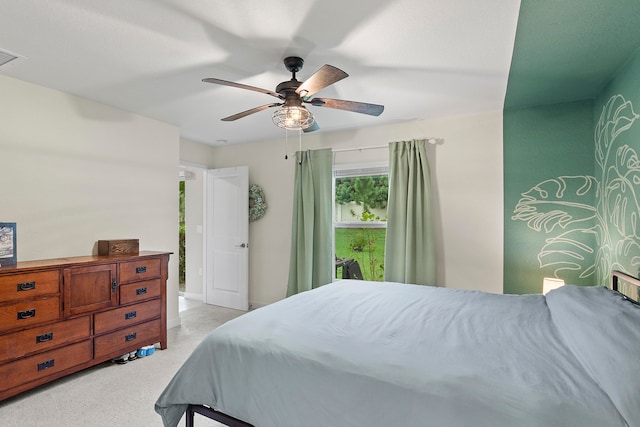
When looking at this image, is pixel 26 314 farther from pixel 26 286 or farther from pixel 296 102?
pixel 296 102

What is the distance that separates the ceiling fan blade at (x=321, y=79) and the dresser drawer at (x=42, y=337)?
8.40ft

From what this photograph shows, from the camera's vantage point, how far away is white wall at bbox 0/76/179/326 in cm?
275

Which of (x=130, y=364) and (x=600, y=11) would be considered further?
(x=130, y=364)

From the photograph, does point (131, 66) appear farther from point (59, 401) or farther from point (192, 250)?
point (192, 250)

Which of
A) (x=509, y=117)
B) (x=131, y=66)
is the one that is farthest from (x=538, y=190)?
(x=131, y=66)

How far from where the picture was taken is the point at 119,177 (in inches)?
138

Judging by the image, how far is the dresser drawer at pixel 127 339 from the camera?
2842mm

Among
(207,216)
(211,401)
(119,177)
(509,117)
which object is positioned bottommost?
(211,401)

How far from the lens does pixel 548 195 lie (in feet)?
10.5

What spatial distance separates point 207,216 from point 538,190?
4.39 metres

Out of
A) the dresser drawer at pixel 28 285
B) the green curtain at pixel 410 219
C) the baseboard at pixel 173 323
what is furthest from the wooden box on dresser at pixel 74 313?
the green curtain at pixel 410 219

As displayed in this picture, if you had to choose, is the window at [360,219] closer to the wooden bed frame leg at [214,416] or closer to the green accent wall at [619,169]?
the green accent wall at [619,169]

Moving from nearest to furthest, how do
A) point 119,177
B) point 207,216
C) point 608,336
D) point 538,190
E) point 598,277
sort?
point 608,336
point 598,277
point 538,190
point 119,177
point 207,216

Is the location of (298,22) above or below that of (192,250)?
above
